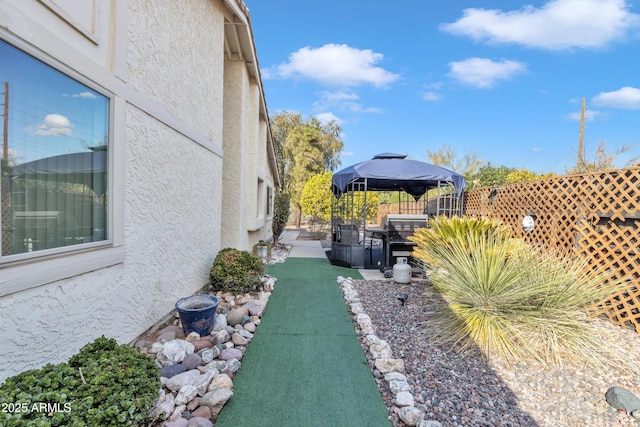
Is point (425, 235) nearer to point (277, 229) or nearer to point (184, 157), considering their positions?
point (184, 157)

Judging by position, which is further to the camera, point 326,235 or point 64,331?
point 326,235

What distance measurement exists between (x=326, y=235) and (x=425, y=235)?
1183 cm

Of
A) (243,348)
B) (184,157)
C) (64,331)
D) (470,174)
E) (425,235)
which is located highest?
(470,174)

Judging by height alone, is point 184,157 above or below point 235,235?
above

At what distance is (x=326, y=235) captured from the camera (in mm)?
18438

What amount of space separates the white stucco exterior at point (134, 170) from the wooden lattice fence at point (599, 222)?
681 centimetres

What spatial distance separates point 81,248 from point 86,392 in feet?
5.10

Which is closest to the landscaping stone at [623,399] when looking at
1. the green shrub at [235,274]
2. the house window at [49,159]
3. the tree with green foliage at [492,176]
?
the green shrub at [235,274]

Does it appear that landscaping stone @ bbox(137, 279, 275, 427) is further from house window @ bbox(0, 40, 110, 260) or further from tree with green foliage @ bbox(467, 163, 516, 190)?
tree with green foliage @ bbox(467, 163, 516, 190)

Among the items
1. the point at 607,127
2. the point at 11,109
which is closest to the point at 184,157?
the point at 11,109

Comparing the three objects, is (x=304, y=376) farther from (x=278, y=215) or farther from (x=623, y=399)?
(x=278, y=215)

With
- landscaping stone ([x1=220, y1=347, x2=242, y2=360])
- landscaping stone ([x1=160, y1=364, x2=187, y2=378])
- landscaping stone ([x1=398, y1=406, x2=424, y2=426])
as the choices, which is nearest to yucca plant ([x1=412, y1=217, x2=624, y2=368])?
landscaping stone ([x1=398, y1=406, x2=424, y2=426])

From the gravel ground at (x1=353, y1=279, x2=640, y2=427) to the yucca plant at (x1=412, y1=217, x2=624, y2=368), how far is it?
0.25 meters

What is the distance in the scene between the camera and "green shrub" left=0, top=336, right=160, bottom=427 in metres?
1.71
